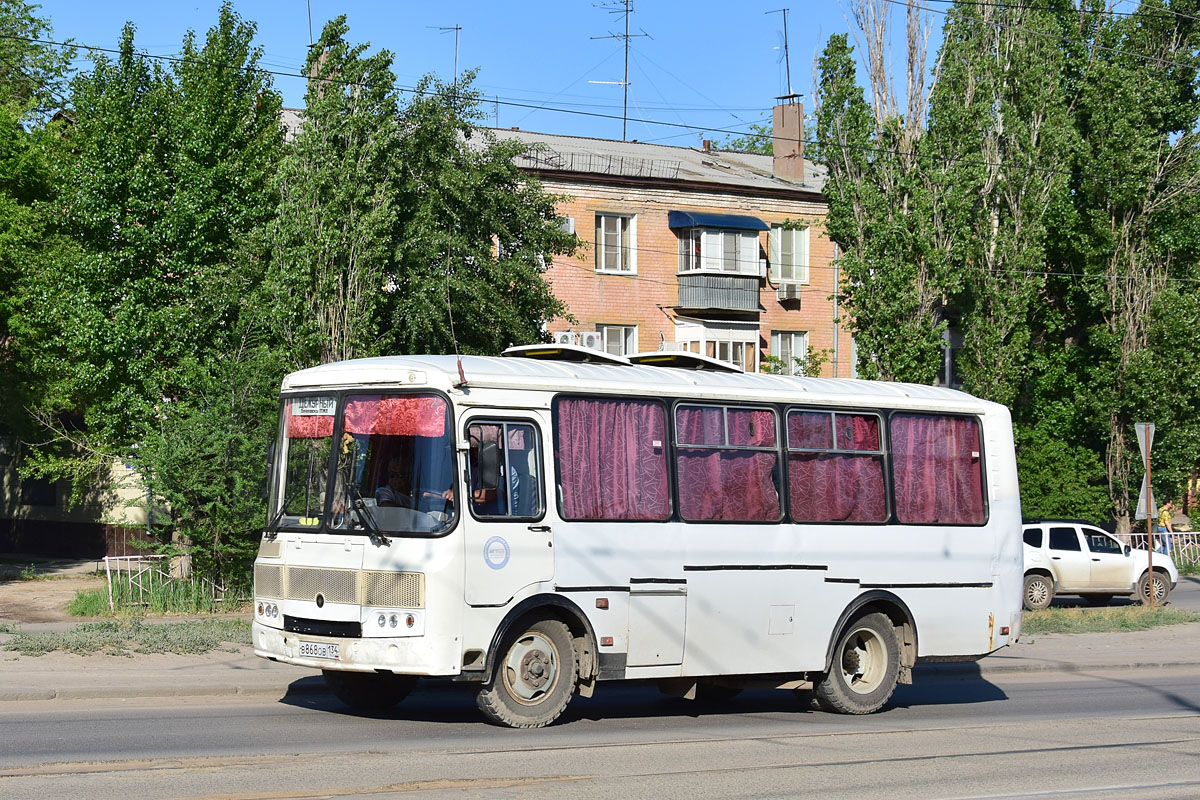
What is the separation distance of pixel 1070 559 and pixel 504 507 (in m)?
19.6

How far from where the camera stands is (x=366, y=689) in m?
12.7

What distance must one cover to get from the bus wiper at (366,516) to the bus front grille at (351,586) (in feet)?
0.81

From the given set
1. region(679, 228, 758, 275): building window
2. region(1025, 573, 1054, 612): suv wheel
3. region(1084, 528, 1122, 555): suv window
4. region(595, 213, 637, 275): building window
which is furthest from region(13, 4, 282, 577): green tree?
region(679, 228, 758, 275): building window

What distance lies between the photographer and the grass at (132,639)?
1518cm

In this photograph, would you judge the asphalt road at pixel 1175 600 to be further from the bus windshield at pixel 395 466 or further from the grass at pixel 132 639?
the bus windshield at pixel 395 466

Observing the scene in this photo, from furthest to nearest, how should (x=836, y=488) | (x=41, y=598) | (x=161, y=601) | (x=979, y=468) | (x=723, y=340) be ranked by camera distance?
(x=723, y=340) → (x=41, y=598) → (x=161, y=601) → (x=979, y=468) → (x=836, y=488)

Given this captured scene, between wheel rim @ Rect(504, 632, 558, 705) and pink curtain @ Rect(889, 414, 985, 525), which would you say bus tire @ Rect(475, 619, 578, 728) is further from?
pink curtain @ Rect(889, 414, 985, 525)

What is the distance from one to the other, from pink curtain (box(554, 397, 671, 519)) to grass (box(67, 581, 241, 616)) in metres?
9.85

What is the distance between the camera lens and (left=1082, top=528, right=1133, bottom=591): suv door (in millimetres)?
28328

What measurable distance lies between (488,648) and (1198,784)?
532cm

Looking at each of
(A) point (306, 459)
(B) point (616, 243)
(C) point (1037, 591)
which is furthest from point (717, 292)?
(A) point (306, 459)

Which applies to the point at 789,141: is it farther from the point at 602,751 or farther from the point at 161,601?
the point at 602,751

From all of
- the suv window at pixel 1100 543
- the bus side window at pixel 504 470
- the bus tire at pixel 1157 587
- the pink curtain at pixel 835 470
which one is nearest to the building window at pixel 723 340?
the suv window at pixel 1100 543

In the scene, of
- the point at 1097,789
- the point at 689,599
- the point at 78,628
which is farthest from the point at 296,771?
the point at 78,628
